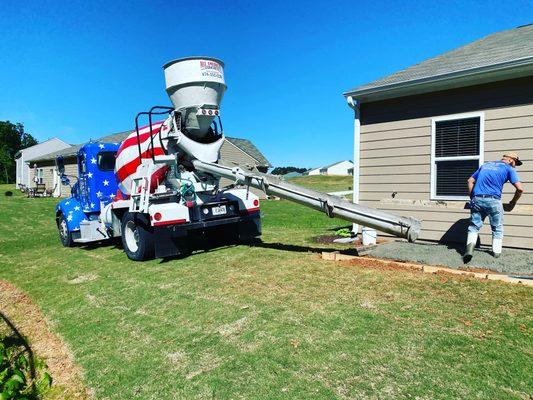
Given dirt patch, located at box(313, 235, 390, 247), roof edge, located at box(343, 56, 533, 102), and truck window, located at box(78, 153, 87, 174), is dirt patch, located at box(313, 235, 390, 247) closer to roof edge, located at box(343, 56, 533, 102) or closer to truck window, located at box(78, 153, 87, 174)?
roof edge, located at box(343, 56, 533, 102)

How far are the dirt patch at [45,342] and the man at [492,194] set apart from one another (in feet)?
17.6

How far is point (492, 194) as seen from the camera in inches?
229

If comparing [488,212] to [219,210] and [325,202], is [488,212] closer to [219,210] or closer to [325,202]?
[325,202]

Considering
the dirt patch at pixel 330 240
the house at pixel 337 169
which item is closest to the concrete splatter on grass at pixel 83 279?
the dirt patch at pixel 330 240

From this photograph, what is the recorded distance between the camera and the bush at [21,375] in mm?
3386

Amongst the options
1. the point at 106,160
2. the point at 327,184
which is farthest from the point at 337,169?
the point at 106,160

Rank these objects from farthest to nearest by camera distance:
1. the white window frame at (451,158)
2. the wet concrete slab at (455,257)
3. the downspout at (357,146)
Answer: the downspout at (357,146), the white window frame at (451,158), the wet concrete slab at (455,257)

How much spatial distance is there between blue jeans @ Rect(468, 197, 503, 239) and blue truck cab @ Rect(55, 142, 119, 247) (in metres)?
8.11

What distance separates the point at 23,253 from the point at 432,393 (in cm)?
1002

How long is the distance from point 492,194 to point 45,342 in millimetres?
6165

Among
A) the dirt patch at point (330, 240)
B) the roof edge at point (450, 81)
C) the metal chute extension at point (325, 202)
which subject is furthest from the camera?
the dirt patch at point (330, 240)

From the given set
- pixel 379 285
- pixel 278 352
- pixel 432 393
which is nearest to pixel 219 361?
pixel 278 352

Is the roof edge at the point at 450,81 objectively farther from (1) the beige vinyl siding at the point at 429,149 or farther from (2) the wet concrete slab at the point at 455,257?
(2) the wet concrete slab at the point at 455,257

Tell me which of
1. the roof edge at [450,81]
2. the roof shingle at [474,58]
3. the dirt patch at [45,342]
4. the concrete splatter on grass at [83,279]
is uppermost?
the roof shingle at [474,58]
